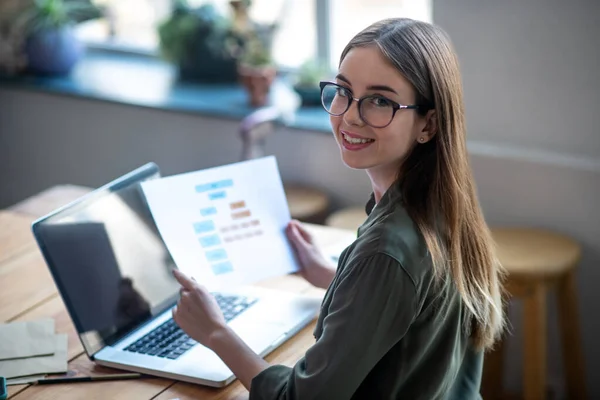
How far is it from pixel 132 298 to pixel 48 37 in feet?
7.30

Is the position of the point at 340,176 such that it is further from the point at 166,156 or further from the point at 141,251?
the point at 141,251

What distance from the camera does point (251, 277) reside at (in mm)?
1688

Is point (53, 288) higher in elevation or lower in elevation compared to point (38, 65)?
lower

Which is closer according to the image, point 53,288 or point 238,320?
point 238,320

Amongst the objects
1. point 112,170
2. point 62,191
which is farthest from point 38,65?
point 62,191

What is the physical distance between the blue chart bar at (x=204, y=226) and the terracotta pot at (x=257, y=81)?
5.14ft

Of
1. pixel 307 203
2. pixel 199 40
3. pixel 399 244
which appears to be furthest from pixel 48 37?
pixel 399 244

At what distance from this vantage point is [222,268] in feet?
5.42

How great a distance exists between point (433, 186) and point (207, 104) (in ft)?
6.60

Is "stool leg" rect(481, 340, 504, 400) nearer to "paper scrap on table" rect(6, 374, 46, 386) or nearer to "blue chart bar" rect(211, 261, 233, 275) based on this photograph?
"blue chart bar" rect(211, 261, 233, 275)

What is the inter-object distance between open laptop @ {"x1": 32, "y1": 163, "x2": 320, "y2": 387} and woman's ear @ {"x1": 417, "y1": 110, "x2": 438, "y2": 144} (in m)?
0.47

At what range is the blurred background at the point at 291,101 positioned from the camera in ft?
8.75

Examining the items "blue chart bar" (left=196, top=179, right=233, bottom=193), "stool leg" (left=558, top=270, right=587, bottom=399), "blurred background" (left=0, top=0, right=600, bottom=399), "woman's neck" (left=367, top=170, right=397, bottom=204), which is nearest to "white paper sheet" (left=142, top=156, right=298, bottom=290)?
"blue chart bar" (left=196, top=179, right=233, bottom=193)

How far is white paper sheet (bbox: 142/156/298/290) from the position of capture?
1.62 metres
